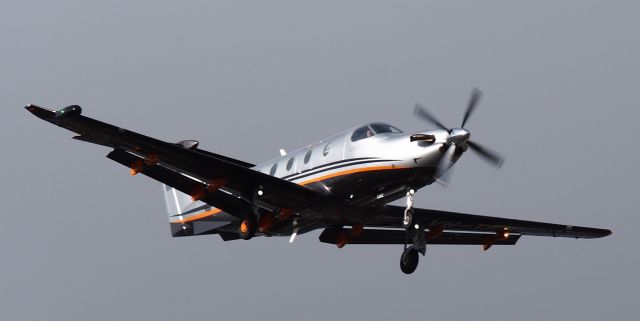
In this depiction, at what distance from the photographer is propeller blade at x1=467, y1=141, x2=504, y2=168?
29.6 m

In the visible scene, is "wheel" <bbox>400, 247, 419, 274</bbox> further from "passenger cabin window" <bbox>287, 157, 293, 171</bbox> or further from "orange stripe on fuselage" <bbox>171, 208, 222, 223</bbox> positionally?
"orange stripe on fuselage" <bbox>171, 208, 222, 223</bbox>

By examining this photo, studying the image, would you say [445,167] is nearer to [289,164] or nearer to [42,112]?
[289,164]

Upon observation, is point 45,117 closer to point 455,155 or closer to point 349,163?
point 349,163

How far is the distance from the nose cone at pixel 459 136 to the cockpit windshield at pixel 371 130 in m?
2.49

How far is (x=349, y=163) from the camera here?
2930cm

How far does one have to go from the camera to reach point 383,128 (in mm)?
29672

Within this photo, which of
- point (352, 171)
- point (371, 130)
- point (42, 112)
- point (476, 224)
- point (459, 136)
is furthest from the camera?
point (476, 224)

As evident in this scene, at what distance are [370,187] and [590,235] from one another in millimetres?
12907

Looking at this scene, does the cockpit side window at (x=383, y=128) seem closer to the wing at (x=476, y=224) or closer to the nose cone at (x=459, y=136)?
the nose cone at (x=459, y=136)

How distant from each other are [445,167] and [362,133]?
119 inches

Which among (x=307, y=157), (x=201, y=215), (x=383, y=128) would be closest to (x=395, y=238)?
(x=307, y=157)

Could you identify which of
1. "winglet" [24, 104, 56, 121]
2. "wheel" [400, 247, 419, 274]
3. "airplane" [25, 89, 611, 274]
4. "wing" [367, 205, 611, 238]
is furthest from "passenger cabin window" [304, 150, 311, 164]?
"winglet" [24, 104, 56, 121]

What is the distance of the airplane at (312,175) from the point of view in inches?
1097

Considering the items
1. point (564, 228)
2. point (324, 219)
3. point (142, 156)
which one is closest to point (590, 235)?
point (564, 228)
